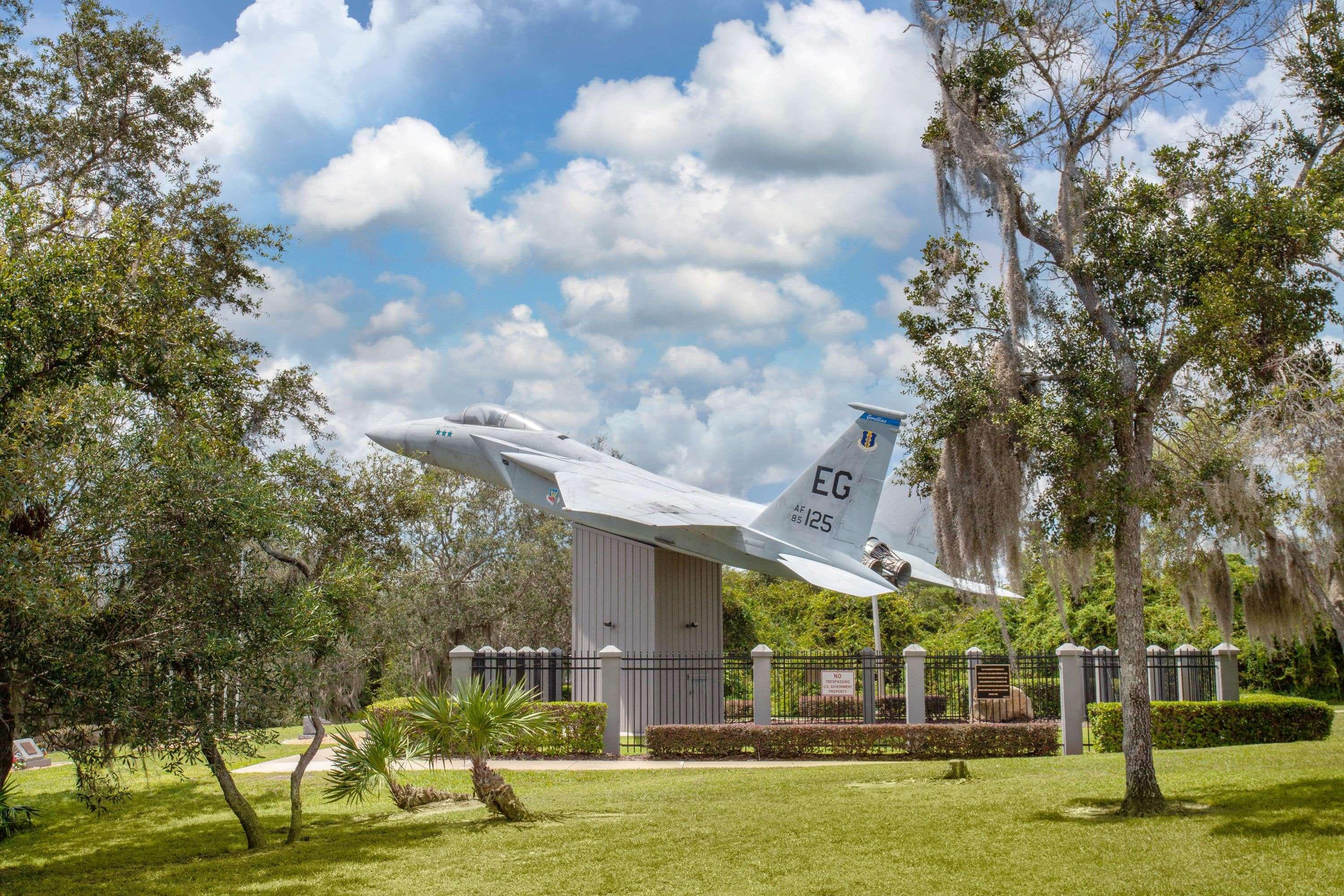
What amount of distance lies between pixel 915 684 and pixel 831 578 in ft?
9.78

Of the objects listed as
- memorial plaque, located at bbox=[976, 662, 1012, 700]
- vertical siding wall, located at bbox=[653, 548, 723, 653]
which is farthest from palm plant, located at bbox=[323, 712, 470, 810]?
memorial plaque, located at bbox=[976, 662, 1012, 700]

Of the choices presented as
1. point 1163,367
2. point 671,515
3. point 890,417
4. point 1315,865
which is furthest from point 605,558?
point 1315,865

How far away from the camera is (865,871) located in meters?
8.62

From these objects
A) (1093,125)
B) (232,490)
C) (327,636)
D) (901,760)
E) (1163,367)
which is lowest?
(901,760)

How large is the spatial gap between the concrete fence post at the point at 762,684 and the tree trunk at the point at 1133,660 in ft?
28.1

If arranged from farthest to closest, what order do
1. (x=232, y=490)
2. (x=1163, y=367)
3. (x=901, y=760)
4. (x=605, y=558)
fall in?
(x=605, y=558) < (x=901, y=760) < (x=1163, y=367) < (x=232, y=490)

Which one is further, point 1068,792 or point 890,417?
point 890,417

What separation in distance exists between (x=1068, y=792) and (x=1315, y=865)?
393 centimetres

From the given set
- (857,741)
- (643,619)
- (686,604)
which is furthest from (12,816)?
(686,604)

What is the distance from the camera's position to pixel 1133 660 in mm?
10500

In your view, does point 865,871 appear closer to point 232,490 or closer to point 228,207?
point 232,490

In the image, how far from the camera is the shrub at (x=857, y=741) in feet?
55.1

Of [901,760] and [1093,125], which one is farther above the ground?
[1093,125]

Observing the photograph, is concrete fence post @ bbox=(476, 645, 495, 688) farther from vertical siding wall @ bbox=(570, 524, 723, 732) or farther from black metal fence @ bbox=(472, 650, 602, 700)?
vertical siding wall @ bbox=(570, 524, 723, 732)
